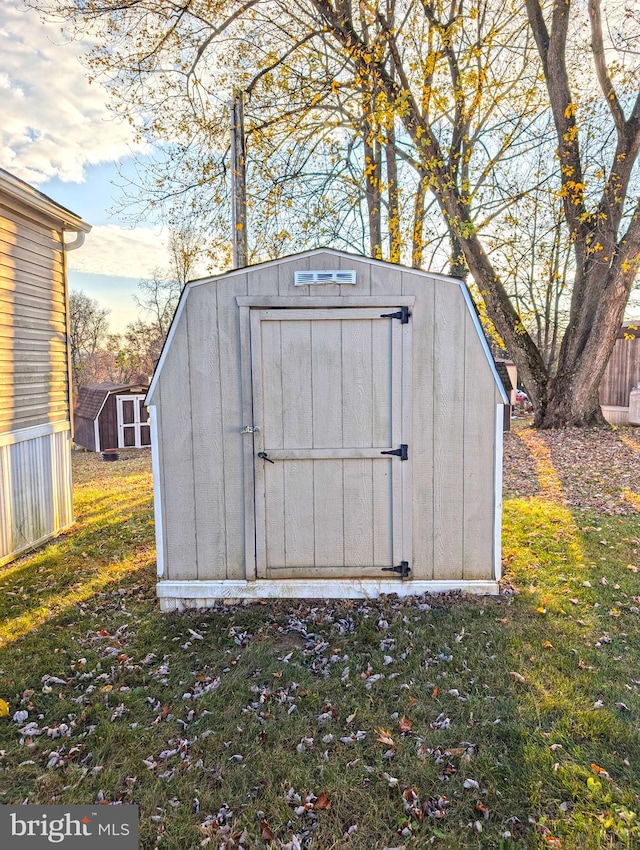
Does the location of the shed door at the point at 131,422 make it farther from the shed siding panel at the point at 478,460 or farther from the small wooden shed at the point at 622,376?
the shed siding panel at the point at 478,460

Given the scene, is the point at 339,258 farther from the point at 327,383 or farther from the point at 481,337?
the point at 481,337

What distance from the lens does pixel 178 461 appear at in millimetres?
4055

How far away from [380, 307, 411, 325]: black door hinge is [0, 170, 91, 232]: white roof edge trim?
152 inches

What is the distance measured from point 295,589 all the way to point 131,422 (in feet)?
47.2

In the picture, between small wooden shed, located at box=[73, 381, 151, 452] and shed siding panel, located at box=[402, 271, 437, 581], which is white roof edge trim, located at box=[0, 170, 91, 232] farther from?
small wooden shed, located at box=[73, 381, 151, 452]

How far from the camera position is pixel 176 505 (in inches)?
161

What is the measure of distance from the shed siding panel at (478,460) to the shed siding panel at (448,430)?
44 mm

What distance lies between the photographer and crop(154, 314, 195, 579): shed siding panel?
3.99 m

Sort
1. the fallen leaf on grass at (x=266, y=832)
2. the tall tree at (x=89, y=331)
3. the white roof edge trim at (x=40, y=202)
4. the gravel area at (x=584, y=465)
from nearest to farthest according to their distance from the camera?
the fallen leaf on grass at (x=266, y=832), the white roof edge trim at (x=40, y=202), the gravel area at (x=584, y=465), the tall tree at (x=89, y=331)

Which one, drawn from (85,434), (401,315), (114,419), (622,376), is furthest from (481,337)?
(85,434)

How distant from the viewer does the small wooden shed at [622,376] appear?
1374 centimetres

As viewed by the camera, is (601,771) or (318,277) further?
(318,277)

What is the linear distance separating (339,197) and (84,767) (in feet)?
33.7

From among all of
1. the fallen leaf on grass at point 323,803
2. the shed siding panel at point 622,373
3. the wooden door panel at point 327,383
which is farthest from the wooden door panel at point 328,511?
the shed siding panel at point 622,373
